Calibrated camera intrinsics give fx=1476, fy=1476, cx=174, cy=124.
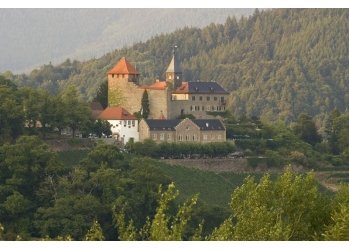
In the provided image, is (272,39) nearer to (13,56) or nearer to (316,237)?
(13,56)

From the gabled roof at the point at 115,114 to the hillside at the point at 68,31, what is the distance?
76.9ft

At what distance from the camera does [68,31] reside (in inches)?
2879

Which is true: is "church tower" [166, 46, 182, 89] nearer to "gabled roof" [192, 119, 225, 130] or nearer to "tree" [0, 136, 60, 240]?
"gabled roof" [192, 119, 225, 130]

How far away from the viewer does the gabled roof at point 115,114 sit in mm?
47094

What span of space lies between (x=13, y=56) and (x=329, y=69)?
1140 inches

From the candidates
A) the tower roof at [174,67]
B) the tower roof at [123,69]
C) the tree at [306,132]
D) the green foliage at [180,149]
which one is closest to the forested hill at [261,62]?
the tower roof at [174,67]

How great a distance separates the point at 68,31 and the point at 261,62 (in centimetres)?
2780

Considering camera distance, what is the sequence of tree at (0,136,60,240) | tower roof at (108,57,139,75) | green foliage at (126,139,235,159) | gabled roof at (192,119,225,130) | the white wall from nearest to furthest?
tree at (0,136,60,240) < green foliage at (126,139,235,159) < the white wall < gabled roof at (192,119,225,130) < tower roof at (108,57,139,75)

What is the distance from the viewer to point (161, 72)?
91875mm

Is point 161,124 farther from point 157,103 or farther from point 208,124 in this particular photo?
point 208,124

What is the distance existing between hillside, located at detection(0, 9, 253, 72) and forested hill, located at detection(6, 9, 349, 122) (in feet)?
8.73

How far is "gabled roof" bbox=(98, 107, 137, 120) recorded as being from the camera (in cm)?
4709

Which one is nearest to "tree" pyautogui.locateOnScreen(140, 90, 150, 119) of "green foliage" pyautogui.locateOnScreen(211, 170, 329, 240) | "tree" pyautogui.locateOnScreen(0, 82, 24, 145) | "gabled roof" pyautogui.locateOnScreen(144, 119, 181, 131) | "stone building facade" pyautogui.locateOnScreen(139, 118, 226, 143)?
"gabled roof" pyautogui.locateOnScreen(144, 119, 181, 131)

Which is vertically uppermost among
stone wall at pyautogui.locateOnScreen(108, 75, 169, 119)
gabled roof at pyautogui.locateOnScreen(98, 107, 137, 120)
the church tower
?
the church tower
